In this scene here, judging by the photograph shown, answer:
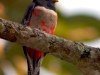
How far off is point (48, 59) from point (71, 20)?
577 millimetres

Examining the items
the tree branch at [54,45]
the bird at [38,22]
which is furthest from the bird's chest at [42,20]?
the tree branch at [54,45]

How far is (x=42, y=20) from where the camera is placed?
12.6ft

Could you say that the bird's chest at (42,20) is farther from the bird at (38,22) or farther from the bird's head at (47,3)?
the bird's head at (47,3)

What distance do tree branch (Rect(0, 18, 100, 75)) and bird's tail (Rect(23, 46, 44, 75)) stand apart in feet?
2.32

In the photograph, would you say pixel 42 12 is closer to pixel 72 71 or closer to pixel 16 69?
pixel 16 69

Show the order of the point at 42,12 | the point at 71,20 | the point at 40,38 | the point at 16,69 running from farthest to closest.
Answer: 1. the point at 71,20
2. the point at 16,69
3. the point at 42,12
4. the point at 40,38

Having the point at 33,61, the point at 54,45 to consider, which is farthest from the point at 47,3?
the point at 54,45

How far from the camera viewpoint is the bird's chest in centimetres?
382

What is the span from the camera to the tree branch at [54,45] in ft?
8.72

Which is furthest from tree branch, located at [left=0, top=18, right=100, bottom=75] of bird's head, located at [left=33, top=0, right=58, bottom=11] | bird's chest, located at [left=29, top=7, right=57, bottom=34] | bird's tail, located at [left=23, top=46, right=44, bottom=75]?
bird's head, located at [left=33, top=0, right=58, bottom=11]

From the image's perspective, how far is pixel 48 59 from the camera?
4.80 meters

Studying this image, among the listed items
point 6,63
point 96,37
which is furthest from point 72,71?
point 6,63

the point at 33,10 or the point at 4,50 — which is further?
the point at 4,50

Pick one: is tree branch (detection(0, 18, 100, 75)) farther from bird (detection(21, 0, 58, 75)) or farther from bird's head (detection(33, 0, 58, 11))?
bird's head (detection(33, 0, 58, 11))
